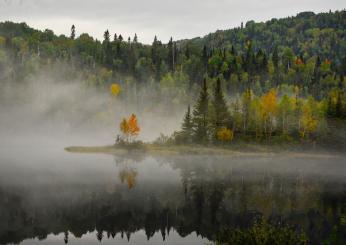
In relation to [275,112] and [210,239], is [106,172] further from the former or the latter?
[275,112]

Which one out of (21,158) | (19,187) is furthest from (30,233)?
(21,158)

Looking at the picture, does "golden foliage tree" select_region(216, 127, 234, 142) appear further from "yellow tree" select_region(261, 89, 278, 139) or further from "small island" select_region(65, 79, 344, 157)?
"yellow tree" select_region(261, 89, 278, 139)

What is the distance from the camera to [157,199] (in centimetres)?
7638

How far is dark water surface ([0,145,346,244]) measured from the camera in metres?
57.0

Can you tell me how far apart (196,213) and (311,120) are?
338ft

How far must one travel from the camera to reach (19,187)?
270 feet

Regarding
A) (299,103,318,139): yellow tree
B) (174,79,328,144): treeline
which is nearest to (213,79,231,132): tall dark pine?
(174,79,328,144): treeline

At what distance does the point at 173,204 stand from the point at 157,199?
4.04 meters

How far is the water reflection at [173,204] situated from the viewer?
189ft

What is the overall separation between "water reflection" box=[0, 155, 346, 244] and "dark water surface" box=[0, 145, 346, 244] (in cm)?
13

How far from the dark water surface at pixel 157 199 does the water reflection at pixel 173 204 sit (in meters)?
0.13

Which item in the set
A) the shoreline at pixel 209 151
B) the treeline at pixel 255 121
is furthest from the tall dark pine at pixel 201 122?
the shoreline at pixel 209 151

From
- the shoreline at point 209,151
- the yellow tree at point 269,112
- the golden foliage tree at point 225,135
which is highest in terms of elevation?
the yellow tree at point 269,112

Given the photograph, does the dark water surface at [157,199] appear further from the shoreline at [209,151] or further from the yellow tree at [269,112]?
the yellow tree at [269,112]
